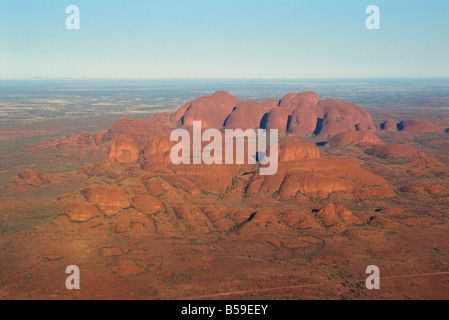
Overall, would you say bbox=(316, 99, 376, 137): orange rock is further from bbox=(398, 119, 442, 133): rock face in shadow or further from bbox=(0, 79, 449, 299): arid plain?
bbox=(0, 79, 449, 299): arid plain

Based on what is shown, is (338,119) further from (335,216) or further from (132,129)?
(335,216)

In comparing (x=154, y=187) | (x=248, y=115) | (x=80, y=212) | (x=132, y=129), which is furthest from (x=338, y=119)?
(x=80, y=212)

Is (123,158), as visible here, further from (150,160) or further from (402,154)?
(402,154)

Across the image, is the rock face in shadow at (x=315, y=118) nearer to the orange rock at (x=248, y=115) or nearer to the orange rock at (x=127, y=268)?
the orange rock at (x=248, y=115)
